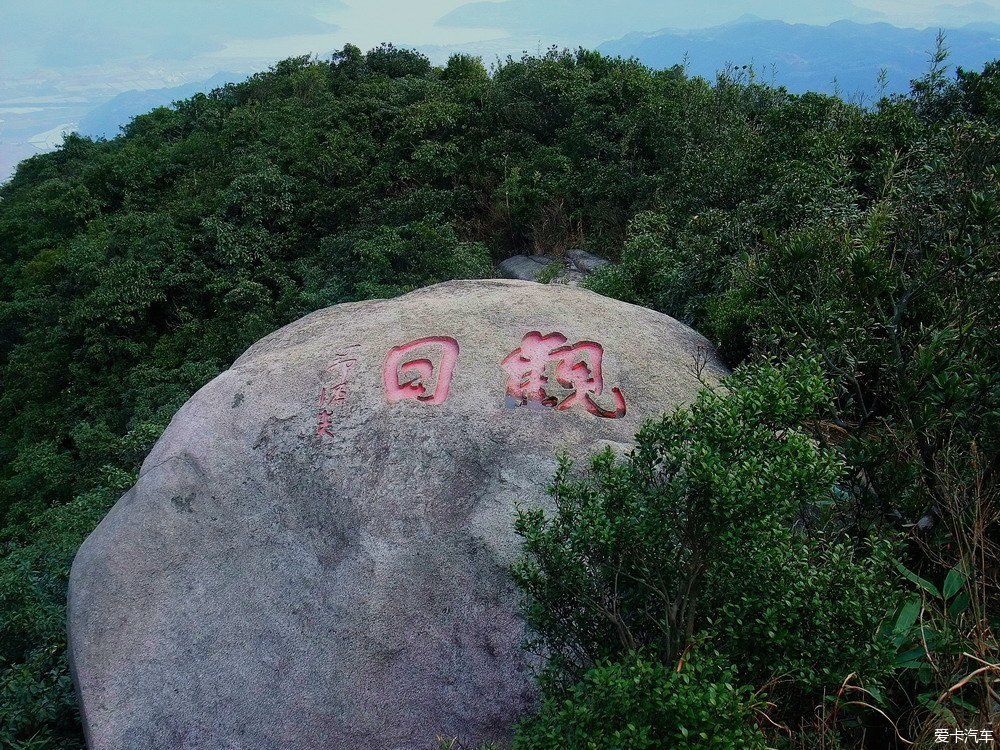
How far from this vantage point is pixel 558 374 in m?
5.71

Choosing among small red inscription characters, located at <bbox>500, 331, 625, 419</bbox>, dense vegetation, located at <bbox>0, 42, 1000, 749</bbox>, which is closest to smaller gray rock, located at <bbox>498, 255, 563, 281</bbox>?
dense vegetation, located at <bbox>0, 42, 1000, 749</bbox>

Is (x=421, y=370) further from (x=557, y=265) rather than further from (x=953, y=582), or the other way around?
(x=557, y=265)

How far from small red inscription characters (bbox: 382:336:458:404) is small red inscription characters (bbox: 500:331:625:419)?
0.44m

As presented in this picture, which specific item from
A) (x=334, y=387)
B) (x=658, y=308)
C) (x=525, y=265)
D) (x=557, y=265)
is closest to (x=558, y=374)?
(x=334, y=387)

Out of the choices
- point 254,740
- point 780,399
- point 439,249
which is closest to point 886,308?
point 780,399

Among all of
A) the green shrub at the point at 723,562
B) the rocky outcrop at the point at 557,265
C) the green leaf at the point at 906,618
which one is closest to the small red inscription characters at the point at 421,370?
the green shrub at the point at 723,562

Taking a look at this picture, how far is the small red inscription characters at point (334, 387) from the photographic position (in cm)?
544

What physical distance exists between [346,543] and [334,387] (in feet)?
4.08

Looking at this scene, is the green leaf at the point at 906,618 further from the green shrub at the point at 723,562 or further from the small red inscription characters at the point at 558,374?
the small red inscription characters at the point at 558,374

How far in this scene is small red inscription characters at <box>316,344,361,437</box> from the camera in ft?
17.9

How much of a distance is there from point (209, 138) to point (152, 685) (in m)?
15.2

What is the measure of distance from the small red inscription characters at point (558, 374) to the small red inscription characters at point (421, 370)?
1.44 ft

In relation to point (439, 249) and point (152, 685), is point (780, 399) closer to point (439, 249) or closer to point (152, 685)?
point (152, 685)

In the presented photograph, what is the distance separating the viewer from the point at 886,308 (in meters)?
4.88
